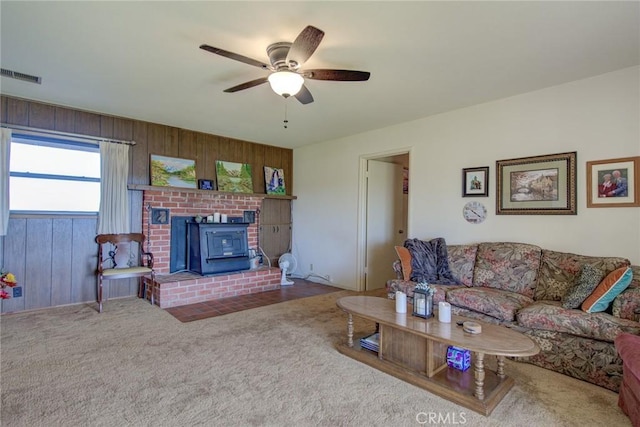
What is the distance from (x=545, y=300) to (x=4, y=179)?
544 cm

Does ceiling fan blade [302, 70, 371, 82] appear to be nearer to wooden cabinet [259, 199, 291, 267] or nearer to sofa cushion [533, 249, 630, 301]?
sofa cushion [533, 249, 630, 301]

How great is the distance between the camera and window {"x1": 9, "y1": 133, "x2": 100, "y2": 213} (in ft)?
12.1

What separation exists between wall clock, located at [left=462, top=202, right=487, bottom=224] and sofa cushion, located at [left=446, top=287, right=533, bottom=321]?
87 centimetres

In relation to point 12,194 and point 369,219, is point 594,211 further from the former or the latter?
point 12,194

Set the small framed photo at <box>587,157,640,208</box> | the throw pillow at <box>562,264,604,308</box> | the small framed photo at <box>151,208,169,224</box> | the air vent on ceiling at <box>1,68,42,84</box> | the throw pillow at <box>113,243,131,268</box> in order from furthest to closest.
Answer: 1. the small framed photo at <box>151,208,169,224</box>
2. the throw pillow at <box>113,243,131,268</box>
3. the air vent on ceiling at <box>1,68,42,84</box>
4. the small framed photo at <box>587,157,640,208</box>
5. the throw pillow at <box>562,264,604,308</box>

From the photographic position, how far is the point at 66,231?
13.0 ft

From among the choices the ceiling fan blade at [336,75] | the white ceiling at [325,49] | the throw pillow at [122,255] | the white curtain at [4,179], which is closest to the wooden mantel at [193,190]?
the throw pillow at [122,255]

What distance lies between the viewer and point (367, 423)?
1.81 meters

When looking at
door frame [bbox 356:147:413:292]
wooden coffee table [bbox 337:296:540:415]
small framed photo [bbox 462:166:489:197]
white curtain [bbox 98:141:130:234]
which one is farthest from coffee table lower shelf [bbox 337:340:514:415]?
white curtain [bbox 98:141:130:234]

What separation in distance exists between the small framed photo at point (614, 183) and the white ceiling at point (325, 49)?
0.81 m

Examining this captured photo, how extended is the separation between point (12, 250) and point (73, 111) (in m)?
1.72

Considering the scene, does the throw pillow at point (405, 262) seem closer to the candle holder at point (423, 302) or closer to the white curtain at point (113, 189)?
the candle holder at point (423, 302)

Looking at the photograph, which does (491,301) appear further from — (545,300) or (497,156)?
(497,156)

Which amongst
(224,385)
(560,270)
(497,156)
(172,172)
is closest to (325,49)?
(497,156)
